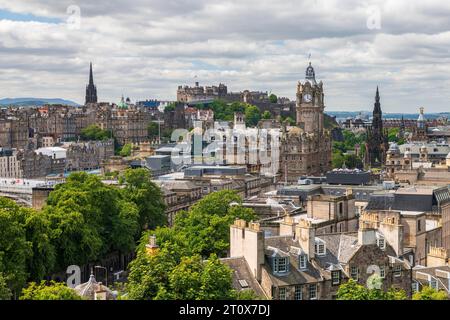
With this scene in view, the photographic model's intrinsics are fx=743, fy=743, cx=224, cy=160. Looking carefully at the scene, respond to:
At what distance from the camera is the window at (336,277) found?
114 feet

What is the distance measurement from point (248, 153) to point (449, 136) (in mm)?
81841

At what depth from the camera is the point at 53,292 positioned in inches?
1038

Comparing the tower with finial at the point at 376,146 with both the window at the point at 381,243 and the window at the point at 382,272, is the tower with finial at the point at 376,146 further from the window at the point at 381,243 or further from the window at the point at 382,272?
the window at the point at 382,272

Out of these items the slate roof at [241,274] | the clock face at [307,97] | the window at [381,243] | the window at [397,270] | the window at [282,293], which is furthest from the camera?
the clock face at [307,97]

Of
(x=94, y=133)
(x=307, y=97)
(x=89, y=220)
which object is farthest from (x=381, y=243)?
(x=94, y=133)

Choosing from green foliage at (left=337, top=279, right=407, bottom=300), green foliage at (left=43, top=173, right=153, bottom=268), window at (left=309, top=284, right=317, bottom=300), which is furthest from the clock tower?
green foliage at (left=337, top=279, right=407, bottom=300)

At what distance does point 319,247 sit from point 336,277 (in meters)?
1.76

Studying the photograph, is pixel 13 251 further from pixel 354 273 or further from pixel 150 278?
pixel 354 273

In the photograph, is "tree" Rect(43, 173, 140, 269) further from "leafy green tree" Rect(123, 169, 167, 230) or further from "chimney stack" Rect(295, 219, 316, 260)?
"chimney stack" Rect(295, 219, 316, 260)

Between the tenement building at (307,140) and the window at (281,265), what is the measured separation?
258ft

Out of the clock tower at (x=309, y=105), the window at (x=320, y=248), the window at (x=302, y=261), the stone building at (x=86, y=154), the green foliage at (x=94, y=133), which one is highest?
the clock tower at (x=309, y=105)

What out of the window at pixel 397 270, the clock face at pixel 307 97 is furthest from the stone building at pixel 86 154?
the window at pixel 397 270
